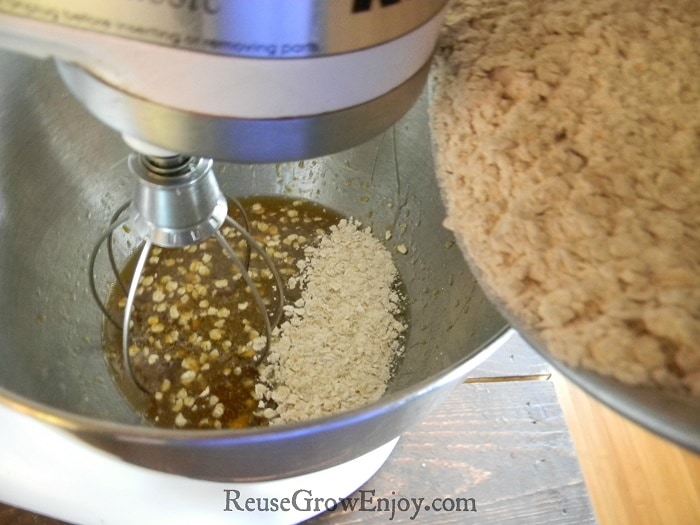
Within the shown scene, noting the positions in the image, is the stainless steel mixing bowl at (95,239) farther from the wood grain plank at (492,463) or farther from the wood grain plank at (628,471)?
the wood grain plank at (628,471)

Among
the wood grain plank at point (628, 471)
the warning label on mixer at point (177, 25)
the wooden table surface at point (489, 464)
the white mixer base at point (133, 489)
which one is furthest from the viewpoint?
the wood grain plank at point (628, 471)

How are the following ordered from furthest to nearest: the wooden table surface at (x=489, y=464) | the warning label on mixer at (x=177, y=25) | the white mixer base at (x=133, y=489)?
the wooden table surface at (x=489, y=464)
the white mixer base at (x=133, y=489)
the warning label on mixer at (x=177, y=25)

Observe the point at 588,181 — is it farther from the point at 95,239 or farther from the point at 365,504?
the point at 95,239

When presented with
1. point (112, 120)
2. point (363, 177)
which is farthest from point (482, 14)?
point (363, 177)

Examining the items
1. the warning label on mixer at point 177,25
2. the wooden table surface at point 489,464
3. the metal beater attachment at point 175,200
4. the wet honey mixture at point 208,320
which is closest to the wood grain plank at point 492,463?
the wooden table surface at point 489,464

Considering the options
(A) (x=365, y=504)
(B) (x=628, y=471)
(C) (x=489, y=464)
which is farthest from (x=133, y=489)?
(B) (x=628, y=471)
